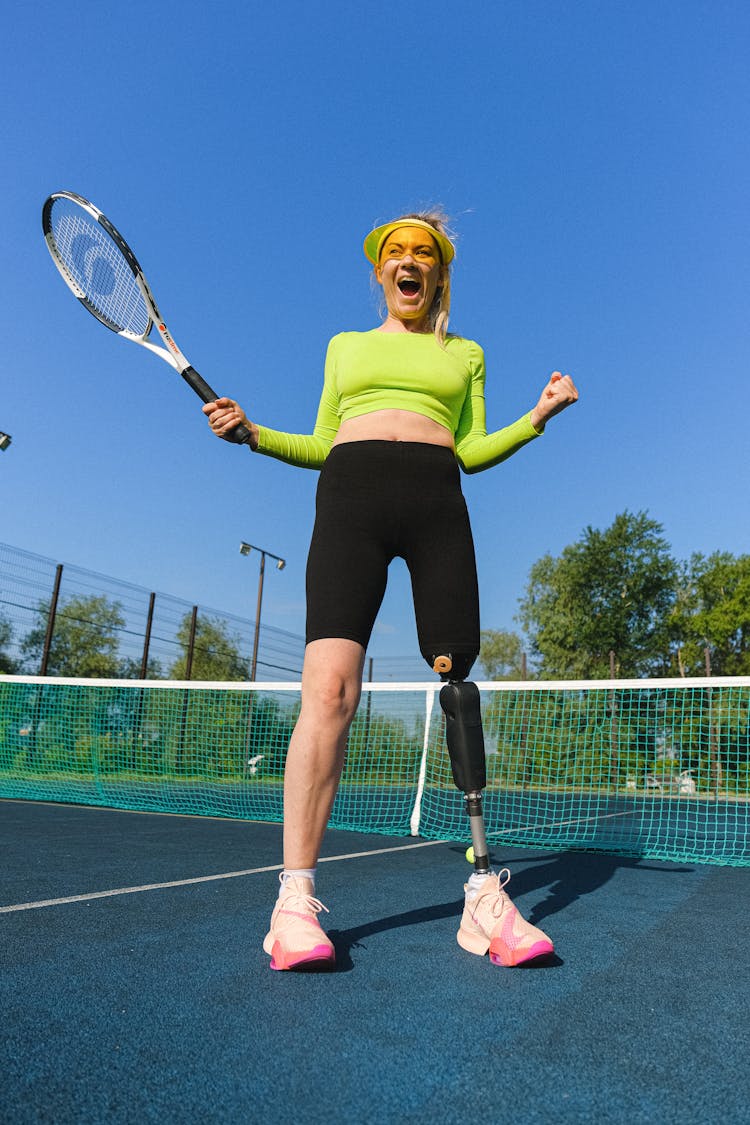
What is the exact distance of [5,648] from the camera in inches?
897

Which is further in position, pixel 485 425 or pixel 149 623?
A: pixel 149 623

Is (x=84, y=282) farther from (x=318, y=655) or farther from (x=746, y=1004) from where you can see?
(x=746, y=1004)

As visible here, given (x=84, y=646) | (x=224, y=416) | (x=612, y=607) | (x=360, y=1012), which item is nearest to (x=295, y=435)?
(x=224, y=416)

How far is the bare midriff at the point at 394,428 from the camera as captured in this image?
106 inches

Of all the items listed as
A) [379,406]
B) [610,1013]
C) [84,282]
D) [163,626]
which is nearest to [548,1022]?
[610,1013]

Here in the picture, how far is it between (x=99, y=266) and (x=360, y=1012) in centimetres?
343

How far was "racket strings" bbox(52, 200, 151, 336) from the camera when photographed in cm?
377

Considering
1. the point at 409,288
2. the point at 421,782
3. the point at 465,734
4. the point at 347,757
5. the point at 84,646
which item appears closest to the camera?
the point at 465,734

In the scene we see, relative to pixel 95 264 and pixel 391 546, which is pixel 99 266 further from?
pixel 391 546

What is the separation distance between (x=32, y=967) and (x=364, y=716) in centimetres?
1490

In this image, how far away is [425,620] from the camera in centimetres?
256

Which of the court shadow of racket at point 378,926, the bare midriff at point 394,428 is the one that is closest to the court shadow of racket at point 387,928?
the court shadow of racket at point 378,926

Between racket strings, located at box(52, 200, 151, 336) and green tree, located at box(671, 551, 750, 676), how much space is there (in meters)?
41.5

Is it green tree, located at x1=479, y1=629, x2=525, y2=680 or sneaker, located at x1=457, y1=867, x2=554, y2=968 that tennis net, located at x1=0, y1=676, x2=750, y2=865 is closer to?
sneaker, located at x1=457, y1=867, x2=554, y2=968
